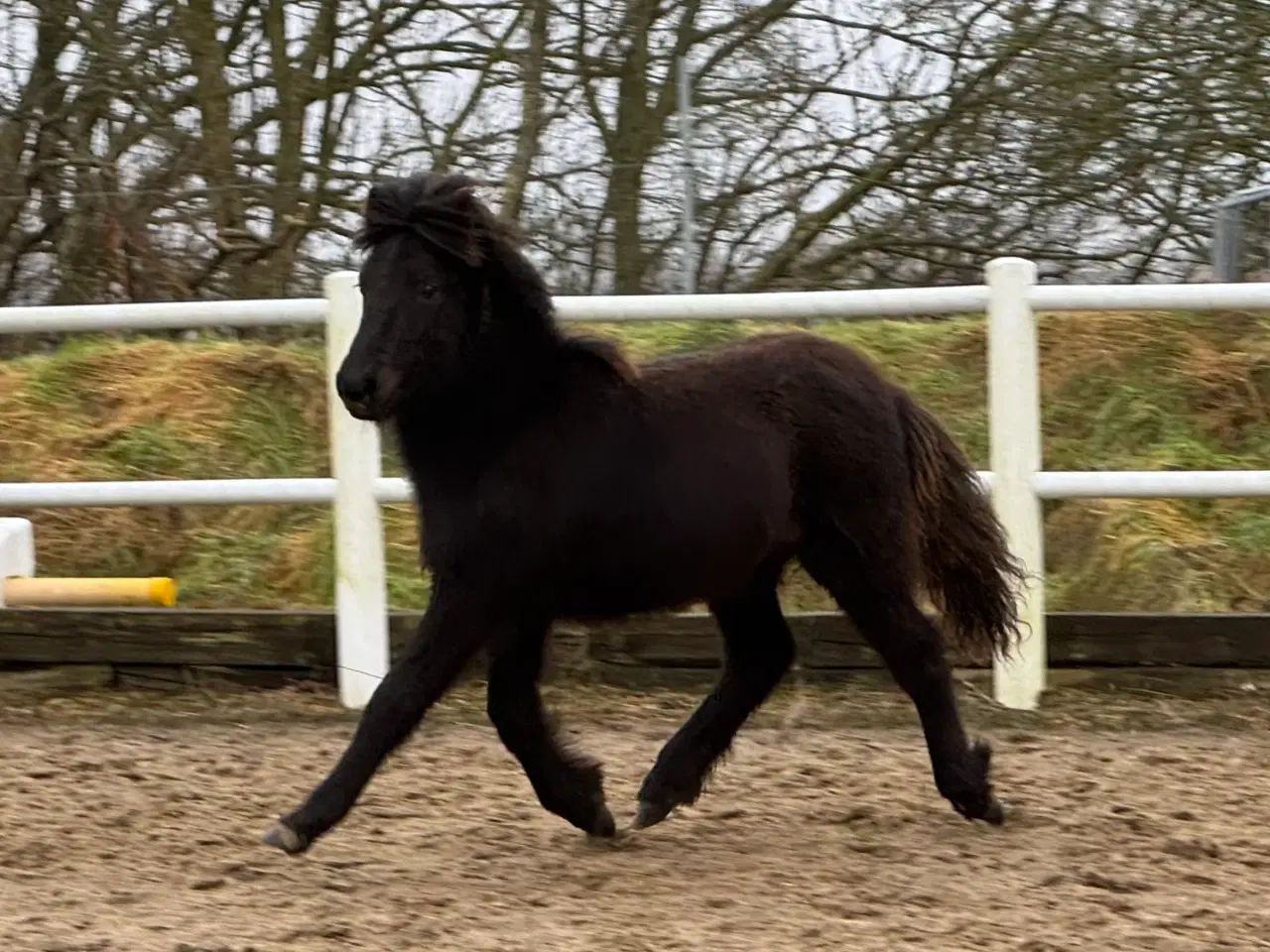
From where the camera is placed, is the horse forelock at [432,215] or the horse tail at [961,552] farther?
the horse tail at [961,552]

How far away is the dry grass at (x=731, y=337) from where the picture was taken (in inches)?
245

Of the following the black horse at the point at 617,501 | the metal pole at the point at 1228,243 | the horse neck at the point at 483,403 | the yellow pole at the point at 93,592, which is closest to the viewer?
the black horse at the point at 617,501

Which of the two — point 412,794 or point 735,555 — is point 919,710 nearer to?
point 735,555

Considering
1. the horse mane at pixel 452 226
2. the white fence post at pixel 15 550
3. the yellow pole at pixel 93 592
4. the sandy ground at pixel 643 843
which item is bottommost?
the sandy ground at pixel 643 843

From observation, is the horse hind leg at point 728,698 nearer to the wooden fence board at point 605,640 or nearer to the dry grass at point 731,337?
the wooden fence board at point 605,640

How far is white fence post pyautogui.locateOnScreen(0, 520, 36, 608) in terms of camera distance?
6.11 m

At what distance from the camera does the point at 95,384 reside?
7.48m

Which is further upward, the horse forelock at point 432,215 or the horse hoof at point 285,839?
the horse forelock at point 432,215

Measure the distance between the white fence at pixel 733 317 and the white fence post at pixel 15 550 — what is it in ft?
0.98

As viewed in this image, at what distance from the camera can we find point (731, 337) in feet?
22.8

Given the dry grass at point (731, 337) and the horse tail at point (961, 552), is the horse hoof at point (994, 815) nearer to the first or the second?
the horse tail at point (961, 552)

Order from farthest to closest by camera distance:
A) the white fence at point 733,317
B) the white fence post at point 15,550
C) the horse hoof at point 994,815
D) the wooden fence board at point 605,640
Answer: the white fence post at point 15,550
the wooden fence board at point 605,640
the white fence at point 733,317
the horse hoof at point 994,815

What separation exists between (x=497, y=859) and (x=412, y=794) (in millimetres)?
731

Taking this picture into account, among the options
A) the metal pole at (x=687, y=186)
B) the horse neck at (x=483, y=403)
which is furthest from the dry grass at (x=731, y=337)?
the horse neck at (x=483, y=403)
